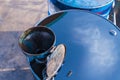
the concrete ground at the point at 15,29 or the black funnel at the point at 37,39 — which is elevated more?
the black funnel at the point at 37,39

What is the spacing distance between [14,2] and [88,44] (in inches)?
77.2

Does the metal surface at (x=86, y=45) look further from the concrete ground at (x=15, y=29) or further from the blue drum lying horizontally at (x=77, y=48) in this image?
the concrete ground at (x=15, y=29)

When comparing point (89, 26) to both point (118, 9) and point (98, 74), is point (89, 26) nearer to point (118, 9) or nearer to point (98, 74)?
point (98, 74)

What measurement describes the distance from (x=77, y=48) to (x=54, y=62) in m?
0.31

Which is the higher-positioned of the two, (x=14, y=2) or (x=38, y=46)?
(x=38, y=46)

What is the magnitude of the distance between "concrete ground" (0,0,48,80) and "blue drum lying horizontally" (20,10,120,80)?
86 centimetres

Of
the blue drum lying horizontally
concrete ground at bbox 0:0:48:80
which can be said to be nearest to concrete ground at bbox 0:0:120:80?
concrete ground at bbox 0:0:48:80

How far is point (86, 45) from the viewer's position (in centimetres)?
187

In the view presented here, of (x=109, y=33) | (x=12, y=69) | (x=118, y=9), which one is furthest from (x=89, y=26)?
(x=118, y=9)

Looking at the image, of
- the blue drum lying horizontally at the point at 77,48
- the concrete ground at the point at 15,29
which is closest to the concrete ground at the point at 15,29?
the concrete ground at the point at 15,29

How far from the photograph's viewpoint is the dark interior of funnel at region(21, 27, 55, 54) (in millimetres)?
1686

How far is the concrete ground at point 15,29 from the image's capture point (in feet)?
8.80

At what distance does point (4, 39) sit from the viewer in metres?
3.02

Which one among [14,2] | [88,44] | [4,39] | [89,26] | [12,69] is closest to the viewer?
[88,44]
